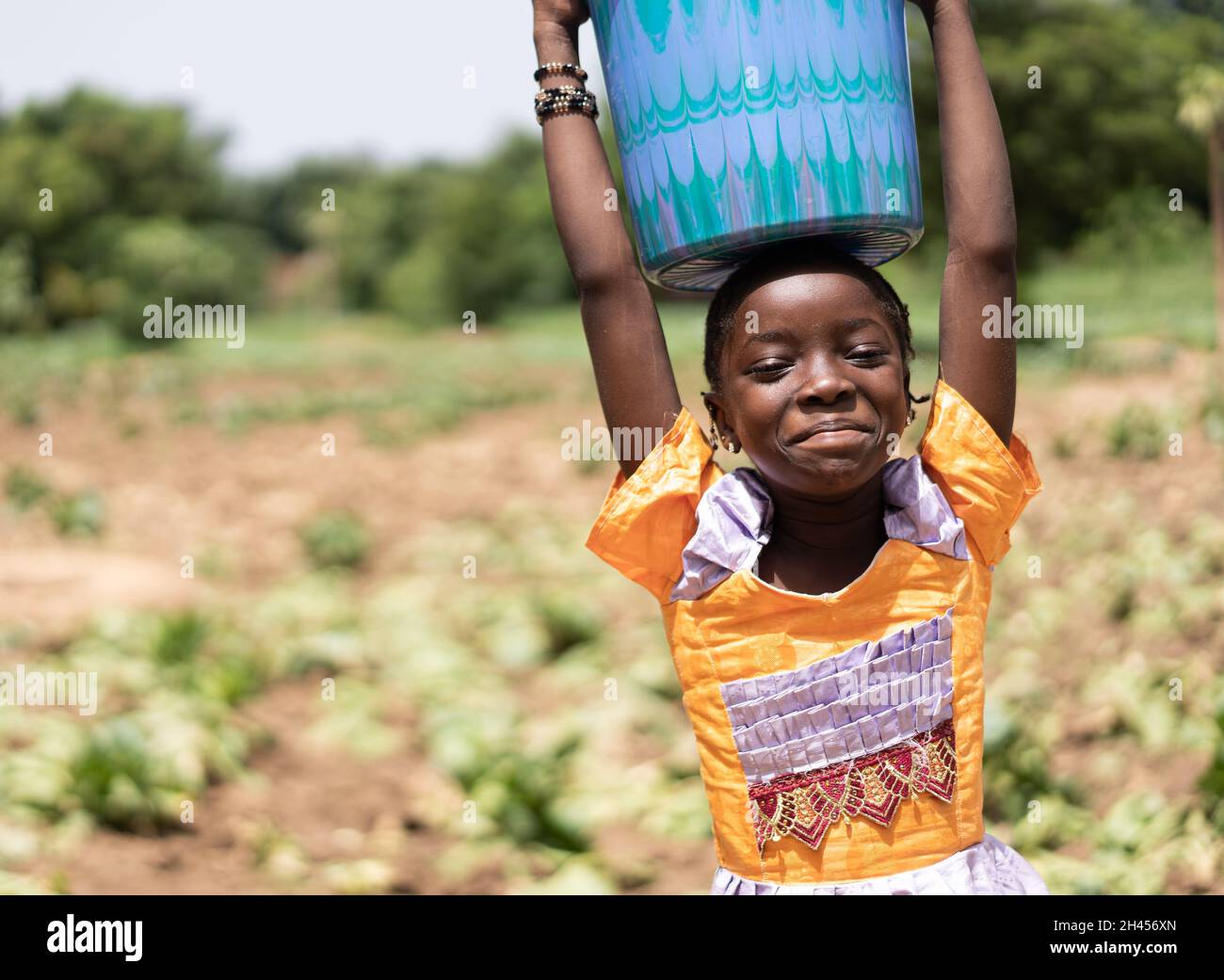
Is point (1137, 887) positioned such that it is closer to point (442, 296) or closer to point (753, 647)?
point (753, 647)

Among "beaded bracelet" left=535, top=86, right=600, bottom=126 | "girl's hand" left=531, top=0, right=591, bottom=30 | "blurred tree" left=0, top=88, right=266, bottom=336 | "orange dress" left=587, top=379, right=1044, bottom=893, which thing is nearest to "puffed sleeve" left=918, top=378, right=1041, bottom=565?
"orange dress" left=587, top=379, right=1044, bottom=893

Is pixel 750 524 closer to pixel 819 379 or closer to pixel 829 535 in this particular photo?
pixel 829 535

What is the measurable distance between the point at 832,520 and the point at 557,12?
2.57 feet

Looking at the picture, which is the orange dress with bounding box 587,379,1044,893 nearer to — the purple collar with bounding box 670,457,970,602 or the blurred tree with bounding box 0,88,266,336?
the purple collar with bounding box 670,457,970,602

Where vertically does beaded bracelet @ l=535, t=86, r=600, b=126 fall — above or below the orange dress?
above

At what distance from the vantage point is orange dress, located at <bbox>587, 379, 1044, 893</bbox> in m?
1.62

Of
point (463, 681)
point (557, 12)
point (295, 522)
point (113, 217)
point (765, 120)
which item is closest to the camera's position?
point (765, 120)

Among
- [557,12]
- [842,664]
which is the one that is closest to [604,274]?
[557,12]

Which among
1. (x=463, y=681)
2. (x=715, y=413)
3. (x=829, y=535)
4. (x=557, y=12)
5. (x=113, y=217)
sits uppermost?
(x=113, y=217)

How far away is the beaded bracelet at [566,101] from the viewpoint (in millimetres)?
1704

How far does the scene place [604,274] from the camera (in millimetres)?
1662

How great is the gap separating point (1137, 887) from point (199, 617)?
13.4ft

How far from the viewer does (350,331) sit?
113 feet

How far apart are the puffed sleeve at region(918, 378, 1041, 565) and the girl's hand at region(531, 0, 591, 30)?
2.32 ft
